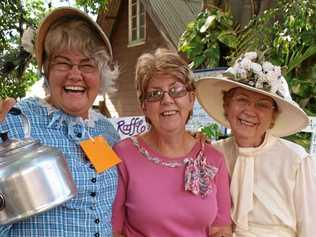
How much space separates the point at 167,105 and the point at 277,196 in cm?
73

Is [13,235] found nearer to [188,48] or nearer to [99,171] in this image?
[99,171]

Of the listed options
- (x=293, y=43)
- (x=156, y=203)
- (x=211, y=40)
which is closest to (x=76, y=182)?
(x=156, y=203)

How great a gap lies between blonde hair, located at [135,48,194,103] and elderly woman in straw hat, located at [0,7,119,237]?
0.19 metres

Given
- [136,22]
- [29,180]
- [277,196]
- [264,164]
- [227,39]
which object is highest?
[136,22]

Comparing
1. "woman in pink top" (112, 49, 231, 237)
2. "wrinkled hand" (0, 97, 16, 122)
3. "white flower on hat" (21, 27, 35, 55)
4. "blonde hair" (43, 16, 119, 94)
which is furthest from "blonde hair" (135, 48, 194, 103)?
"wrinkled hand" (0, 97, 16, 122)

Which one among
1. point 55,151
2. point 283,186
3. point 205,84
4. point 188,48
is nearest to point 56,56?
point 55,151

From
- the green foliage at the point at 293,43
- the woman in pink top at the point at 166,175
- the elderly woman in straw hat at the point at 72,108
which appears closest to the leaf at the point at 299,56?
the green foliage at the point at 293,43

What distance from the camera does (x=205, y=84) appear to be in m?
2.58

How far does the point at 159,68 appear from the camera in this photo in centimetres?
211

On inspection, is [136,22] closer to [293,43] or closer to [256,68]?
[293,43]

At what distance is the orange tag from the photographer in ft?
6.44

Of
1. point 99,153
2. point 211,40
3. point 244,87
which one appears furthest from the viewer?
point 211,40

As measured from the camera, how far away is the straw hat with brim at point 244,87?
7.73 feet

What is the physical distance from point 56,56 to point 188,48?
3.56 metres
